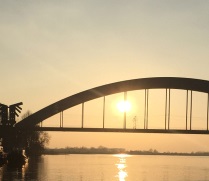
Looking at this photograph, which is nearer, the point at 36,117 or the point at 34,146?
the point at 36,117

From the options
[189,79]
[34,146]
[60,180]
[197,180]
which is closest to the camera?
[60,180]

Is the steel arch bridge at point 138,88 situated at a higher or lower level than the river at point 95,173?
higher

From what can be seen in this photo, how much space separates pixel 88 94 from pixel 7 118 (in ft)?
45.8

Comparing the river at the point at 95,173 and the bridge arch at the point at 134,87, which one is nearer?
the river at the point at 95,173

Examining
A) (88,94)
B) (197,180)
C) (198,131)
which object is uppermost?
(88,94)

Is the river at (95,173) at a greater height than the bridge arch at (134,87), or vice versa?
the bridge arch at (134,87)

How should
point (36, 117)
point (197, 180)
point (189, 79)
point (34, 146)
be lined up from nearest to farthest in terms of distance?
point (197, 180) < point (189, 79) < point (36, 117) < point (34, 146)

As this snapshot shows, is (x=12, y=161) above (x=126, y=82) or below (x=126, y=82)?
below

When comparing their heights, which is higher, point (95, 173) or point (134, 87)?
point (134, 87)

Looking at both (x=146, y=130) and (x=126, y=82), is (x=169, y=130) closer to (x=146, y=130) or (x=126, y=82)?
(x=146, y=130)

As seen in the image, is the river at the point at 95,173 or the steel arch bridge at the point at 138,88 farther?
the steel arch bridge at the point at 138,88

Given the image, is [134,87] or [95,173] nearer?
[95,173]

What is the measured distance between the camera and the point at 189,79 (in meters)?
70.5

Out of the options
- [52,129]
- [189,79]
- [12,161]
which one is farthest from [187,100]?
[12,161]
